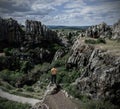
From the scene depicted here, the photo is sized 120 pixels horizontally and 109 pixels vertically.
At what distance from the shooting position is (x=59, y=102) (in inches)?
766

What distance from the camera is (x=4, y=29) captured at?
306 ft

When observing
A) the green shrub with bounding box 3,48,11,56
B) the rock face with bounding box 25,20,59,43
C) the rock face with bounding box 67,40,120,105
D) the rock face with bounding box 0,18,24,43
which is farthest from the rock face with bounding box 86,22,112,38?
the rock face with bounding box 0,18,24,43

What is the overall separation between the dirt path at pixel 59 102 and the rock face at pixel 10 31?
75960 mm

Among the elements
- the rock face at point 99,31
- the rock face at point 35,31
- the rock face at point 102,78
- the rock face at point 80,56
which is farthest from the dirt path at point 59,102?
the rock face at point 35,31

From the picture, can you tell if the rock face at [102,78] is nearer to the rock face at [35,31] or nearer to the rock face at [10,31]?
the rock face at [35,31]

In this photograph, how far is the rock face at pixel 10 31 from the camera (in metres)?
93.4

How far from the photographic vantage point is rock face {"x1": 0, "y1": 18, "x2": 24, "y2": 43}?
93.4 meters

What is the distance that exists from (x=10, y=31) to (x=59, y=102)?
78280 millimetres

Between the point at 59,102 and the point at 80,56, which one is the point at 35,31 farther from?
the point at 59,102

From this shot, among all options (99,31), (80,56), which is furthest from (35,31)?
(80,56)

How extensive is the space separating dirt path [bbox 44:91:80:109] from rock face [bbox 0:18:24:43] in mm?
75960

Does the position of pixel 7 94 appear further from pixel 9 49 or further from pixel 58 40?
pixel 58 40

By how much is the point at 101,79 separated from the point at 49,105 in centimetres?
2115

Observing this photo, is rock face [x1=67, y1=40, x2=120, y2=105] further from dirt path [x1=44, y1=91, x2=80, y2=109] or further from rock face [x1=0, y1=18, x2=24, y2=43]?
rock face [x1=0, y1=18, x2=24, y2=43]
